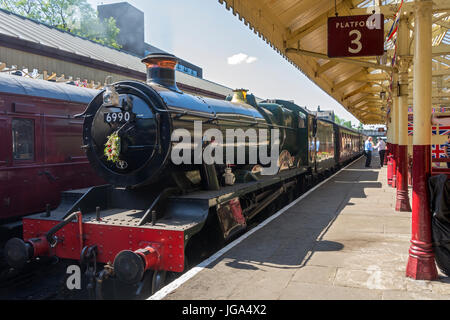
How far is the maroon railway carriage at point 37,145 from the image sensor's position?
568cm

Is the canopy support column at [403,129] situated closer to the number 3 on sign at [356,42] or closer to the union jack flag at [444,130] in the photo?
the number 3 on sign at [356,42]

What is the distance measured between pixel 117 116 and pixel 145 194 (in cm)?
118

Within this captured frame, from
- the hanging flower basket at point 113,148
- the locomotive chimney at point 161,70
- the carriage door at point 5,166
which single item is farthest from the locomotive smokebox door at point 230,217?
the carriage door at point 5,166

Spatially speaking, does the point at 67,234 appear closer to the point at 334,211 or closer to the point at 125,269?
the point at 125,269

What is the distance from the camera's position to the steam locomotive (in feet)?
14.1

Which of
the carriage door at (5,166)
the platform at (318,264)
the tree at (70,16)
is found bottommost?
the platform at (318,264)

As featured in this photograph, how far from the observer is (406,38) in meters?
7.44

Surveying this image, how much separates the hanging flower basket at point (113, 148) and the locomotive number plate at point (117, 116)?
201 millimetres

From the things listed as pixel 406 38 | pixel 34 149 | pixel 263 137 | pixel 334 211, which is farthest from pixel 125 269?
pixel 406 38

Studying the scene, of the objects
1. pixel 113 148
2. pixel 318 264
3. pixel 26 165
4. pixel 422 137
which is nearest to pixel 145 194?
pixel 113 148

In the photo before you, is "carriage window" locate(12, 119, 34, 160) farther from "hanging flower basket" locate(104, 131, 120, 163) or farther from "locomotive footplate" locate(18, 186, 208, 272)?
"hanging flower basket" locate(104, 131, 120, 163)

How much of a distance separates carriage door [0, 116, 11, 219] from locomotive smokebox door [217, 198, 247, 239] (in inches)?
132

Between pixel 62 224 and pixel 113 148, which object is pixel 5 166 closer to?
pixel 62 224

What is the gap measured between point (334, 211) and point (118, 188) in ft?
15.6
